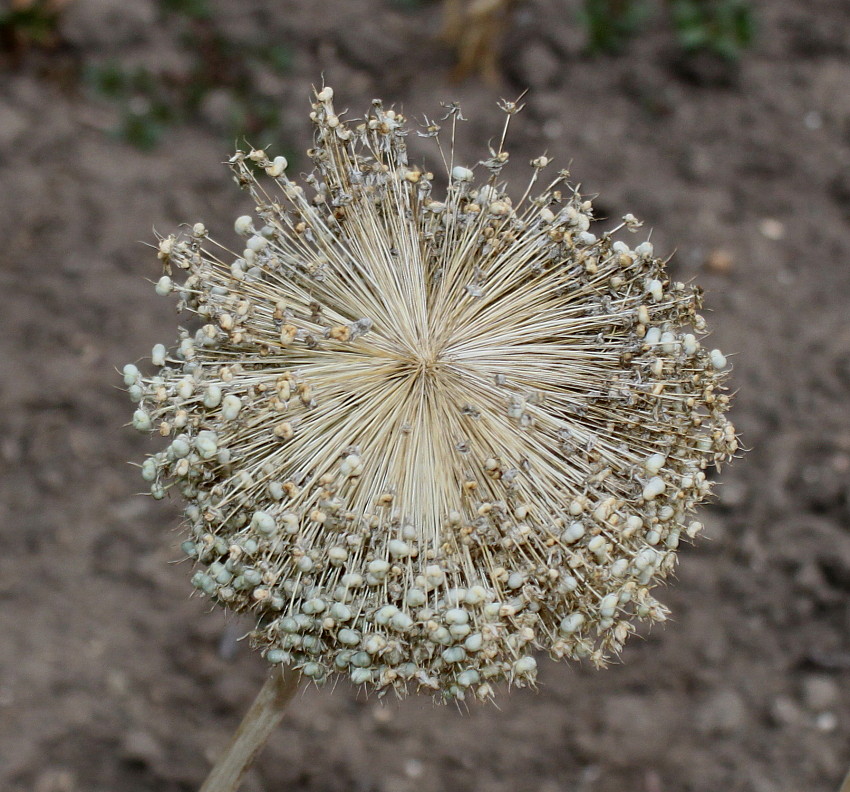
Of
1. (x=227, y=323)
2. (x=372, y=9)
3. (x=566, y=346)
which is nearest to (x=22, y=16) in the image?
(x=372, y=9)

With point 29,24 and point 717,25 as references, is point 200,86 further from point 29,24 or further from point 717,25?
point 717,25

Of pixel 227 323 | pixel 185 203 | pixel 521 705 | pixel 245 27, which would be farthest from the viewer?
pixel 245 27

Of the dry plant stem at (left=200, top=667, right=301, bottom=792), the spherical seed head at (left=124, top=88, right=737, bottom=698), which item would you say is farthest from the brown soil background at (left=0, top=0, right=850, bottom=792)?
the spherical seed head at (left=124, top=88, right=737, bottom=698)

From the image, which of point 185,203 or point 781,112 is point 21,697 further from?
point 781,112

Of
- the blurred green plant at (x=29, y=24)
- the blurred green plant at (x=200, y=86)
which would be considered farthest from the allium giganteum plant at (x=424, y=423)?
the blurred green plant at (x=29, y=24)

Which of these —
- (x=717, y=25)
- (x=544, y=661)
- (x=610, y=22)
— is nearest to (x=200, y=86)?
(x=610, y=22)

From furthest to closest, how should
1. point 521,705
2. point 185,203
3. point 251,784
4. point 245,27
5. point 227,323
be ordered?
point 245,27 → point 185,203 → point 521,705 → point 251,784 → point 227,323

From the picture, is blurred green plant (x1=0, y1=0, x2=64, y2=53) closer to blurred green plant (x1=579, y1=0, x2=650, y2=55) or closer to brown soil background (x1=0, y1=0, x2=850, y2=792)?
brown soil background (x1=0, y1=0, x2=850, y2=792)
